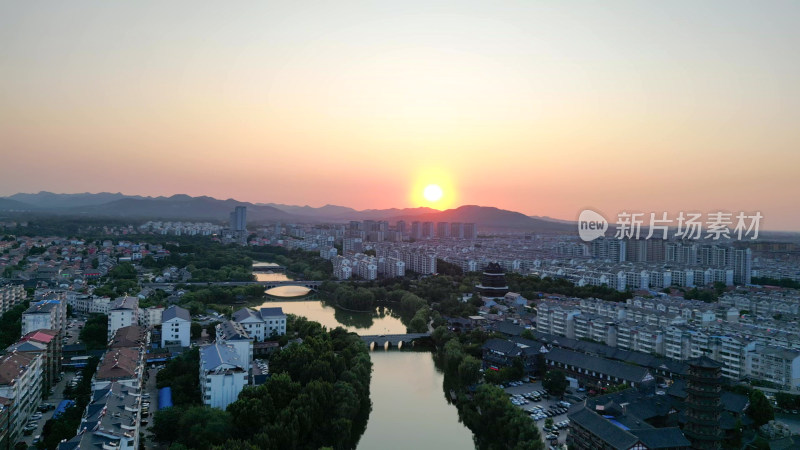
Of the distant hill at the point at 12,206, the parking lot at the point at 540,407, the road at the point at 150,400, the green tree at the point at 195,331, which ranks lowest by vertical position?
the road at the point at 150,400

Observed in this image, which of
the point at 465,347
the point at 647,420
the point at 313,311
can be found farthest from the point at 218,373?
the point at 313,311

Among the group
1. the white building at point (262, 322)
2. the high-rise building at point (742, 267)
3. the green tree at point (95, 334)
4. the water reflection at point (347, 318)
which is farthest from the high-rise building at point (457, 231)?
the green tree at point (95, 334)

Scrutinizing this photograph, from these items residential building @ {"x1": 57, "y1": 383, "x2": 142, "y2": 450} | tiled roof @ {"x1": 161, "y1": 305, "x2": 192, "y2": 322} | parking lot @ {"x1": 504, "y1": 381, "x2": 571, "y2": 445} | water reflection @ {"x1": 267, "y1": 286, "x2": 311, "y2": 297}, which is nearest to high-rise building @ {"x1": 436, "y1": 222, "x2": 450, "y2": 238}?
water reflection @ {"x1": 267, "y1": 286, "x2": 311, "y2": 297}

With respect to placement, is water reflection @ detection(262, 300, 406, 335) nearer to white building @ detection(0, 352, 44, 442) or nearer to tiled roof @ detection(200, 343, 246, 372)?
tiled roof @ detection(200, 343, 246, 372)

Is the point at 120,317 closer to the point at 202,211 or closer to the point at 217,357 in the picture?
the point at 217,357

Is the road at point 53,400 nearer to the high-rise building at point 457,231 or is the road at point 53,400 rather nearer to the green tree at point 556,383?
the green tree at point 556,383

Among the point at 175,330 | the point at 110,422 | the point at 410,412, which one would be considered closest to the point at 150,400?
the point at 110,422

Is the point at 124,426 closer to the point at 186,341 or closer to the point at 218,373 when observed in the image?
the point at 218,373
